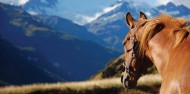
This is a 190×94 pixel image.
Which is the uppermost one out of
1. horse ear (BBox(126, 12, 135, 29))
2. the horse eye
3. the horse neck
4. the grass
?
the grass

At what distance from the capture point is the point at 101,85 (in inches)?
1182

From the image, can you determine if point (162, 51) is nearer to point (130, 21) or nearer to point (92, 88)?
point (130, 21)

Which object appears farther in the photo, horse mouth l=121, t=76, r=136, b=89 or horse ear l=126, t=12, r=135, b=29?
horse mouth l=121, t=76, r=136, b=89

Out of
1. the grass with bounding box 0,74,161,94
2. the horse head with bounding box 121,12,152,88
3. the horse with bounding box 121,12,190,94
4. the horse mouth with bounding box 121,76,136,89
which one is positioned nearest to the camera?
the horse with bounding box 121,12,190,94

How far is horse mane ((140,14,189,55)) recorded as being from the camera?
594 cm

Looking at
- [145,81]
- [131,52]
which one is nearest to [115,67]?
[145,81]

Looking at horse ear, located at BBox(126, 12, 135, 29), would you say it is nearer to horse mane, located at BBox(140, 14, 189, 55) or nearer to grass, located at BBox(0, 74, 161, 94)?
horse mane, located at BBox(140, 14, 189, 55)

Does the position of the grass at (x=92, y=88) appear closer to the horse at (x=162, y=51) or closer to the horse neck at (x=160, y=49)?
the horse at (x=162, y=51)

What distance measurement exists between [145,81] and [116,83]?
2.05 meters

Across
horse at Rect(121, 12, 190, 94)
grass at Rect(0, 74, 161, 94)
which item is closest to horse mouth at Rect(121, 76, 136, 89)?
horse at Rect(121, 12, 190, 94)

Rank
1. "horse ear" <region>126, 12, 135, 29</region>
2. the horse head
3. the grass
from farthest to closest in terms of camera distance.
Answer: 1. the grass
2. "horse ear" <region>126, 12, 135, 29</region>
3. the horse head

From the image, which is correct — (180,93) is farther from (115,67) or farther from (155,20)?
(115,67)

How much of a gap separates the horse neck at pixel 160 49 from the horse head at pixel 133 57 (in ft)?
1.12

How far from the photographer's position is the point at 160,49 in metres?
6.47
